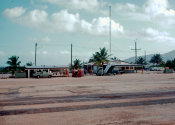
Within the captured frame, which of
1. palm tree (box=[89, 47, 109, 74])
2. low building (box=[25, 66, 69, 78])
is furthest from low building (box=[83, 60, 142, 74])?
low building (box=[25, 66, 69, 78])

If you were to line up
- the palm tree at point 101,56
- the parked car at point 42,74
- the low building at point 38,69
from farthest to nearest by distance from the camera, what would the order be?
1. the palm tree at point 101,56
2. the low building at point 38,69
3. the parked car at point 42,74

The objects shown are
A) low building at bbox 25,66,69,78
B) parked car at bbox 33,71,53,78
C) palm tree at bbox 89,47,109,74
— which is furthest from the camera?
palm tree at bbox 89,47,109,74

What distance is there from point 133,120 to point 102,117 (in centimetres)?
118

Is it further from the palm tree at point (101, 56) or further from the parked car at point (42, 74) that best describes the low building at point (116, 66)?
the parked car at point (42, 74)

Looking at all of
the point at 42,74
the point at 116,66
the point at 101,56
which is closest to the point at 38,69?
the point at 42,74

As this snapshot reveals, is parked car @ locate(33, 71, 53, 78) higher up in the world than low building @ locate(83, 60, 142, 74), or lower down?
lower down

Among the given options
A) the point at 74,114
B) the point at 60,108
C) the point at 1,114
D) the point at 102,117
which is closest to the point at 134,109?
the point at 102,117

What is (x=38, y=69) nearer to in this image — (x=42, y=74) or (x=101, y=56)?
(x=42, y=74)

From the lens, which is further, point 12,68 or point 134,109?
point 12,68

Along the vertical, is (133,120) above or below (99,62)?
below

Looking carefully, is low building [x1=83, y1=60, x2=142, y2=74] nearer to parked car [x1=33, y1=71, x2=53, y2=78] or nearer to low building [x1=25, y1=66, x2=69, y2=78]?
low building [x1=25, y1=66, x2=69, y2=78]

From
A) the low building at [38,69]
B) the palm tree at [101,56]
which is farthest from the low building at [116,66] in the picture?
the low building at [38,69]

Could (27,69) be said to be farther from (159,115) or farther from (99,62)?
(159,115)

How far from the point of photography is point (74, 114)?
7.67 metres
